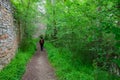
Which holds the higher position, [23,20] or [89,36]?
[23,20]

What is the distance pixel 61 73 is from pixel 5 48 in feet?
9.32

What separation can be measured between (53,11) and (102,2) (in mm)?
12870

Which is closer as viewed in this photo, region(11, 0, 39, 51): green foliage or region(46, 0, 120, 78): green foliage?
region(46, 0, 120, 78): green foliage

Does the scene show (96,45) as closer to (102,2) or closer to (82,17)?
(82,17)

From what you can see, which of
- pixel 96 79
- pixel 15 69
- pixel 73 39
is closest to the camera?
pixel 96 79

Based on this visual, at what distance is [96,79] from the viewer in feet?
24.5

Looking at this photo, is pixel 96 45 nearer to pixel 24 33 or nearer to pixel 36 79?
pixel 36 79

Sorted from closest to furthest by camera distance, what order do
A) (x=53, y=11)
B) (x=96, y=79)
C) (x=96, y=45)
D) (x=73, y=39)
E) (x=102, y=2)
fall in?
1. (x=102, y=2)
2. (x=96, y=79)
3. (x=96, y=45)
4. (x=73, y=39)
5. (x=53, y=11)

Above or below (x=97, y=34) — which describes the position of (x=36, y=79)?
below

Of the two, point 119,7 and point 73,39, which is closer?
point 119,7

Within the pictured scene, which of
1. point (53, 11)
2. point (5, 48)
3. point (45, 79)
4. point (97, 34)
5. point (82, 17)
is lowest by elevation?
point (45, 79)

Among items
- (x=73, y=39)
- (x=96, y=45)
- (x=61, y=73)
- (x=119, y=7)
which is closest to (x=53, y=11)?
(x=73, y=39)

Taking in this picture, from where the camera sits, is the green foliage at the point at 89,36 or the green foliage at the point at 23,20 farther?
the green foliage at the point at 23,20

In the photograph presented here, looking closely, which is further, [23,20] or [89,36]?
[23,20]
